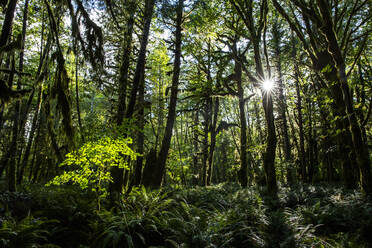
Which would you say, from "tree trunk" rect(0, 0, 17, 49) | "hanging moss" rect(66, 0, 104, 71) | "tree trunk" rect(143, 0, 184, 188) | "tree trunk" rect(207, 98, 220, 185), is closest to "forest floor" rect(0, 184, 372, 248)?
"tree trunk" rect(0, 0, 17, 49)

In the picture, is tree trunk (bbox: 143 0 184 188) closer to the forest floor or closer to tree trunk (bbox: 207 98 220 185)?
tree trunk (bbox: 207 98 220 185)

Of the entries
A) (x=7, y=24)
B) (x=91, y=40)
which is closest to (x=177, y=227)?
(x=91, y=40)

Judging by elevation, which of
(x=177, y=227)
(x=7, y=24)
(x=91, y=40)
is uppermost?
(x=91, y=40)

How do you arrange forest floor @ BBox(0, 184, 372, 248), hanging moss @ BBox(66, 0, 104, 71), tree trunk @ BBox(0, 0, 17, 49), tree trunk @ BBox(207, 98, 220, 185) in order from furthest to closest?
1. tree trunk @ BBox(207, 98, 220, 185)
2. hanging moss @ BBox(66, 0, 104, 71)
3. forest floor @ BBox(0, 184, 372, 248)
4. tree trunk @ BBox(0, 0, 17, 49)

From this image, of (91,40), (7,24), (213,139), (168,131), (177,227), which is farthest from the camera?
(213,139)

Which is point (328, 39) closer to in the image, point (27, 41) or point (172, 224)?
point (172, 224)

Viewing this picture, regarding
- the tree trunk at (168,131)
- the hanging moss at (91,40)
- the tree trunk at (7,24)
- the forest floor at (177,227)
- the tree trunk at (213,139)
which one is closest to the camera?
the tree trunk at (7,24)

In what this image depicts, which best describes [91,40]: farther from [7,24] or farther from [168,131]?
[168,131]

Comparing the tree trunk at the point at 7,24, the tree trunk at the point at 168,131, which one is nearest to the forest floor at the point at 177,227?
the tree trunk at the point at 7,24

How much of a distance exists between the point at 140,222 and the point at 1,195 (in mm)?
4444

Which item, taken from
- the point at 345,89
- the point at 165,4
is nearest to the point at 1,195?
the point at 165,4

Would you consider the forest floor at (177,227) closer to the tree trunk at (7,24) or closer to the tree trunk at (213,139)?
the tree trunk at (7,24)

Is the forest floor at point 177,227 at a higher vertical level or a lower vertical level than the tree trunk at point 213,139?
lower

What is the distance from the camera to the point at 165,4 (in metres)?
6.40
